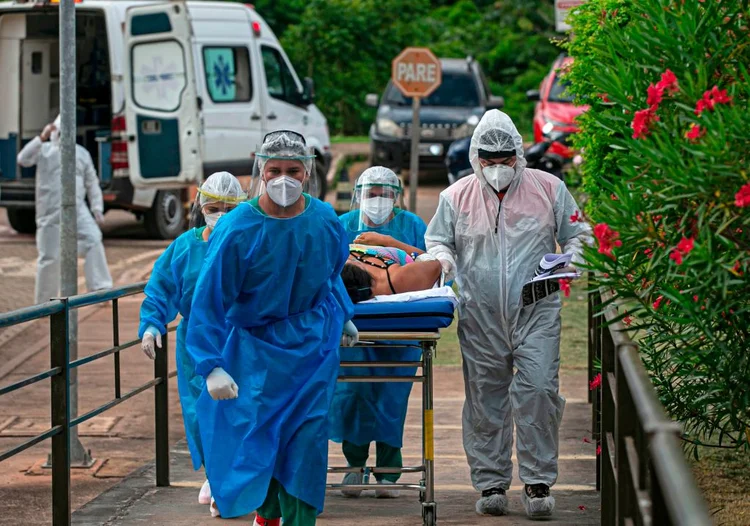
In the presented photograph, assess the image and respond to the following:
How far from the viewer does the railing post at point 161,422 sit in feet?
22.0

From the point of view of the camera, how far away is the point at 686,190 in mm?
3438

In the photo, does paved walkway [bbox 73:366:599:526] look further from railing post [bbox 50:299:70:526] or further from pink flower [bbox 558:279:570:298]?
pink flower [bbox 558:279:570:298]

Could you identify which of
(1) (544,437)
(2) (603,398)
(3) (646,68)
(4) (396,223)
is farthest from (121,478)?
(3) (646,68)

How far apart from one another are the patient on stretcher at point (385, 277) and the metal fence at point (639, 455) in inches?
49.8

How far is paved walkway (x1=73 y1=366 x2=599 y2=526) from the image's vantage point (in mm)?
5922

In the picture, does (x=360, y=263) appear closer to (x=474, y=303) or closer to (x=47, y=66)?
(x=474, y=303)

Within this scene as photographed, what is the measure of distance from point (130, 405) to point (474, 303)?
13.4ft

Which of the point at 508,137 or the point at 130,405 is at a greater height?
the point at 508,137

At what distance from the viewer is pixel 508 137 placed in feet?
19.7

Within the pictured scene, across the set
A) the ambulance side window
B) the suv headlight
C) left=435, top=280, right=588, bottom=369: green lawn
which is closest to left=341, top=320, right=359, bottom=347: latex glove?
left=435, top=280, right=588, bottom=369: green lawn

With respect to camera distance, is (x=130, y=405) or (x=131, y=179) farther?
(x=131, y=179)

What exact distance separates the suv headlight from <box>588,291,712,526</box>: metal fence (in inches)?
638

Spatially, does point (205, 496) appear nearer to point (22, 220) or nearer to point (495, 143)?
point (495, 143)

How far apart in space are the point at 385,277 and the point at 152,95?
9690mm
